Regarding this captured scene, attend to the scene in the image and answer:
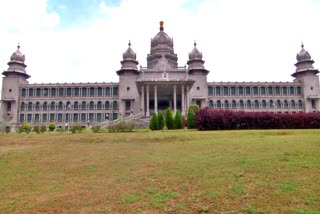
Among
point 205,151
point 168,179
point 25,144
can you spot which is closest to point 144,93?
point 25,144

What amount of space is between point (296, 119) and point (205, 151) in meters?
18.3

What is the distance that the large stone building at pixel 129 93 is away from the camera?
229 feet

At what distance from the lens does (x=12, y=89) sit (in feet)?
235

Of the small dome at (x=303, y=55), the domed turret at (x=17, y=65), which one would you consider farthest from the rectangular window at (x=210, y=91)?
the domed turret at (x=17, y=65)

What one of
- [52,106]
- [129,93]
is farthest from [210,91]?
[52,106]

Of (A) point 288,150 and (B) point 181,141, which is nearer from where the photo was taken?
(A) point 288,150

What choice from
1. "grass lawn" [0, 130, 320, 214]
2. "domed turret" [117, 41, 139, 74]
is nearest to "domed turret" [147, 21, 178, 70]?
"domed turret" [117, 41, 139, 74]

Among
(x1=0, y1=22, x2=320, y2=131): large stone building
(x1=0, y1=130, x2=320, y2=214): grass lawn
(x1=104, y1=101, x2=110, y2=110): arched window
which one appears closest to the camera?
(x1=0, y1=130, x2=320, y2=214): grass lawn

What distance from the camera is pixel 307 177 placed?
10852 mm

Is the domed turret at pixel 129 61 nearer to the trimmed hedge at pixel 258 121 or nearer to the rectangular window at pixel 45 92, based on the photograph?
the rectangular window at pixel 45 92

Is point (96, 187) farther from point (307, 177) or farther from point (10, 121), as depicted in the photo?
point (10, 121)

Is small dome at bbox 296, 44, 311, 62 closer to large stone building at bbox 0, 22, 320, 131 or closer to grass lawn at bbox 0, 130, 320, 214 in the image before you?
Result: large stone building at bbox 0, 22, 320, 131

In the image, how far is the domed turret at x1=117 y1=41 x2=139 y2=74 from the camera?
2751 inches

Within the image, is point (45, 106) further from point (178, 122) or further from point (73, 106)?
point (178, 122)
